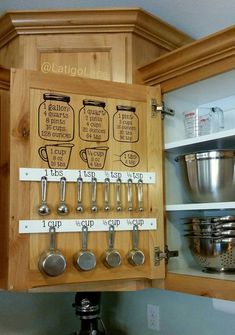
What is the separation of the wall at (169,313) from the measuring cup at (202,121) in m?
0.66

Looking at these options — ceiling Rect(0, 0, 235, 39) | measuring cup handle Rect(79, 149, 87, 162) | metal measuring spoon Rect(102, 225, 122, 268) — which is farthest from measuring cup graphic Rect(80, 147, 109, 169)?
ceiling Rect(0, 0, 235, 39)

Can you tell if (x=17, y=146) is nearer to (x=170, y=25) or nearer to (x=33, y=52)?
(x=33, y=52)

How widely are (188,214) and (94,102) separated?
570 mm

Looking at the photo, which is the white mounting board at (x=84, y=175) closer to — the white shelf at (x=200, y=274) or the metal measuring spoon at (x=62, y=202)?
the metal measuring spoon at (x=62, y=202)

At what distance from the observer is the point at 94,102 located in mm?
1267

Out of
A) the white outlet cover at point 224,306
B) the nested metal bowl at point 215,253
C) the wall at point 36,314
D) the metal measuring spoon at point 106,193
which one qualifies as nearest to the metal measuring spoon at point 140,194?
the metal measuring spoon at point 106,193

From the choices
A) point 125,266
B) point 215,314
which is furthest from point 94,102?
point 215,314

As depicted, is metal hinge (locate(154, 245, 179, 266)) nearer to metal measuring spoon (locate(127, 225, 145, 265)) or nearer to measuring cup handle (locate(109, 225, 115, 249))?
metal measuring spoon (locate(127, 225, 145, 265))

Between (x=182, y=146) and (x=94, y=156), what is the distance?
325 millimetres

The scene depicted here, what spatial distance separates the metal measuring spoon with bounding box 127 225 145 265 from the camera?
48.8 inches

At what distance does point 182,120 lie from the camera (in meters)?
1.45

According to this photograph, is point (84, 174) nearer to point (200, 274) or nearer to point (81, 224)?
point (81, 224)

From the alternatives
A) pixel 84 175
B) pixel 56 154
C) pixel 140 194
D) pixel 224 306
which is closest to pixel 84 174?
pixel 84 175

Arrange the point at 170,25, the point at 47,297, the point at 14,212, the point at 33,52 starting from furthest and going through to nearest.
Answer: the point at 47,297 → the point at 170,25 → the point at 33,52 → the point at 14,212
